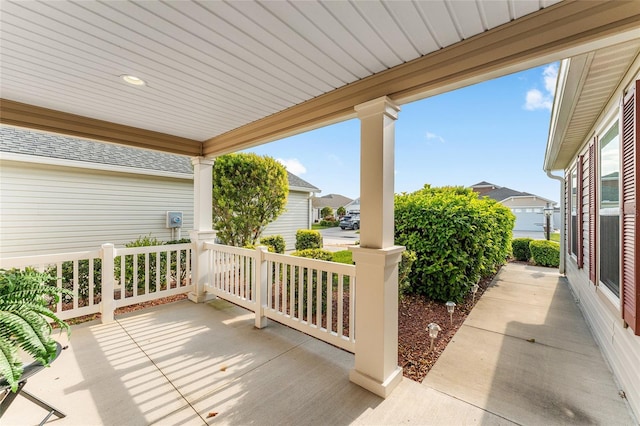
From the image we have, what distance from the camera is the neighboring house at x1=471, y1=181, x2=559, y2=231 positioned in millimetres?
17297

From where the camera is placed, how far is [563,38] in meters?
1.50

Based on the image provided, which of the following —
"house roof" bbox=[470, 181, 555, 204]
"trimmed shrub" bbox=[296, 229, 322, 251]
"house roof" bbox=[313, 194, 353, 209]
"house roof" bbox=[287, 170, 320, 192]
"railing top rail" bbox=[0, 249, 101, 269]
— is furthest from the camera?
"house roof" bbox=[313, 194, 353, 209]

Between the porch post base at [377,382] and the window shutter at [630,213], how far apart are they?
69.4 inches

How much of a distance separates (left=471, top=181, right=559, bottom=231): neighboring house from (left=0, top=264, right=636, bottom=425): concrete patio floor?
14277 millimetres

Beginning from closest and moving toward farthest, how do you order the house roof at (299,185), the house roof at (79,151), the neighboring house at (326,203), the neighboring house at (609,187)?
the neighboring house at (609,187), the house roof at (79,151), the house roof at (299,185), the neighboring house at (326,203)

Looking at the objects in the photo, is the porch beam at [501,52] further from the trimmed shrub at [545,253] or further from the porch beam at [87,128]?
the trimmed shrub at [545,253]

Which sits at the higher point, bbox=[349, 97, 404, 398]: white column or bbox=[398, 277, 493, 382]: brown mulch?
bbox=[349, 97, 404, 398]: white column

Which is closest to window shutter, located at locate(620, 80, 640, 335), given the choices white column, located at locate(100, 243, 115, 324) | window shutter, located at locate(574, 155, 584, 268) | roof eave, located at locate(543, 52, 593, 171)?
roof eave, located at locate(543, 52, 593, 171)

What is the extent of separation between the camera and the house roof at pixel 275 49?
1509 mm

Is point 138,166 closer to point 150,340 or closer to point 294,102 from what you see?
point 150,340

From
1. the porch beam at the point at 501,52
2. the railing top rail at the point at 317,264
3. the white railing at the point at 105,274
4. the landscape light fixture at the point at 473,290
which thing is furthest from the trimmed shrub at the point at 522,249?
the white railing at the point at 105,274

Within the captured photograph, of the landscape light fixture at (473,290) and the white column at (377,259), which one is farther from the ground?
the white column at (377,259)

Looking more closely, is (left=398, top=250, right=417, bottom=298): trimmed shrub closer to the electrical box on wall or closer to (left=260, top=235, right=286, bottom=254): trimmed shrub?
(left=260, top=235, right=286, bottom=254): trimmed shrub

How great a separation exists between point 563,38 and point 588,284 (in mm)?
3762
